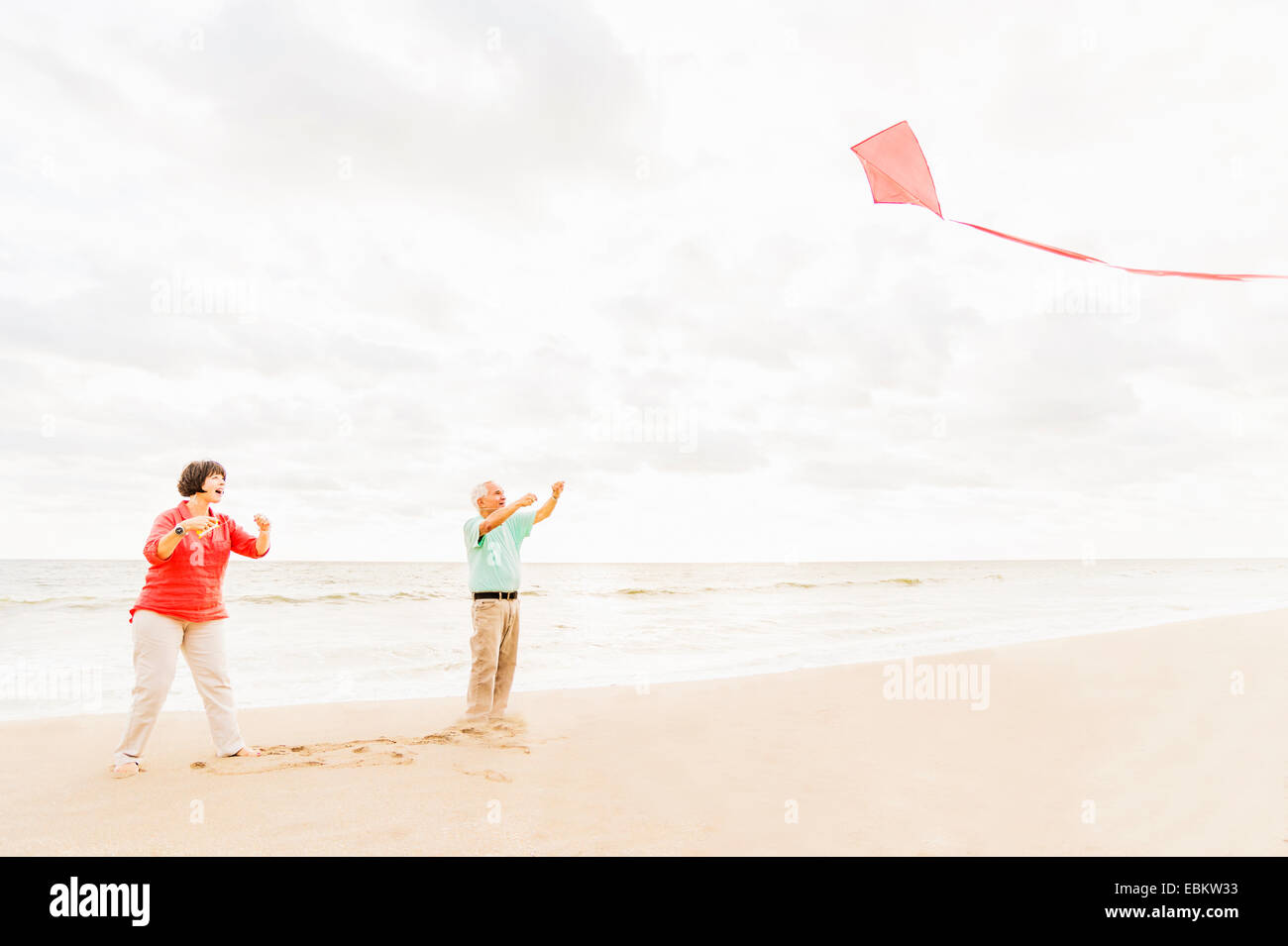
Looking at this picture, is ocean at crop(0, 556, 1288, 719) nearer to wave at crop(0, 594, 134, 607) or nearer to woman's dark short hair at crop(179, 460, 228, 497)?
wave at crop(0, 594, 134, 607)

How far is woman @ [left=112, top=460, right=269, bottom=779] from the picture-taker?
482 centimetres

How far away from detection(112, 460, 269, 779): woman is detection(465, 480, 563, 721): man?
170 cm

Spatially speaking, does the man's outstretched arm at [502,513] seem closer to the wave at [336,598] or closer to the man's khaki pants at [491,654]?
the man's khaki pants at [491,654]

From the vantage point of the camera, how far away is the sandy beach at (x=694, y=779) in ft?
12.4

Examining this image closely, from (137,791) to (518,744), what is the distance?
2.44 m

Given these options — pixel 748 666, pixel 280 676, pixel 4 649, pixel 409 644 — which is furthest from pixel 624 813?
pixel 4 649

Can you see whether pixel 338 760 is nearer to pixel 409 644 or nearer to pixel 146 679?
pixel 146 679

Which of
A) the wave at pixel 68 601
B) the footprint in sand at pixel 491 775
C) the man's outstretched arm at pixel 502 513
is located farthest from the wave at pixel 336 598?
the footprint in sand at pixel 491 775

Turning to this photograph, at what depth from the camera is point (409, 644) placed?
13109 millimetres

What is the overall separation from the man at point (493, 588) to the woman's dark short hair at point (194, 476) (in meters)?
1.99

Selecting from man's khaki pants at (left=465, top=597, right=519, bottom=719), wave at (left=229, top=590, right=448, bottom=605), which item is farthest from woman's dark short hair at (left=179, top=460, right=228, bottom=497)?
wave at (left=229, top=590, right=448, bottom=605)

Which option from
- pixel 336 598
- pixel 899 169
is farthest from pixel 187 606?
pixel 336 598

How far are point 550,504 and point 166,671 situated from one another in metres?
3.03
